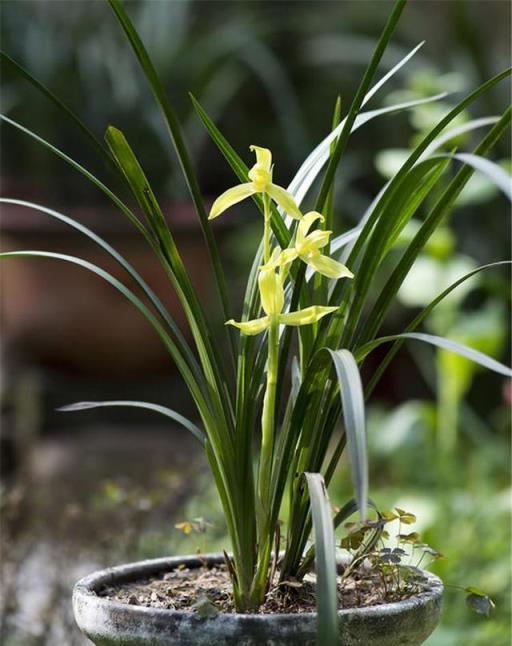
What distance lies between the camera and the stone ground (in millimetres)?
1780

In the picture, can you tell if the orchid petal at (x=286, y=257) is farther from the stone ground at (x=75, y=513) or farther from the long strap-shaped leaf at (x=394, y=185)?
the stone ground at (x=75, y=513)

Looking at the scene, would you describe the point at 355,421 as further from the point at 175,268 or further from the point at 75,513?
the point at 75,513

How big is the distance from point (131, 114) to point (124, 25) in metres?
2.50

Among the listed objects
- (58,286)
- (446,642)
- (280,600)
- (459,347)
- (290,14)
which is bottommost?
(446,642)

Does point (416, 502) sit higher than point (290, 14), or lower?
lower

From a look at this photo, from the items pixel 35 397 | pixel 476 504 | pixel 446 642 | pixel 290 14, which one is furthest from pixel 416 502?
pixel 290 14

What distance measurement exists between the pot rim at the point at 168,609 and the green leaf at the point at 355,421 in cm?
18

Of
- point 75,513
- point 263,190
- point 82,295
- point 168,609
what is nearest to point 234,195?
point 263,190

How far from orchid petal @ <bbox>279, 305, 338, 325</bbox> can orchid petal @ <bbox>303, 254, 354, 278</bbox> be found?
0.11 feet

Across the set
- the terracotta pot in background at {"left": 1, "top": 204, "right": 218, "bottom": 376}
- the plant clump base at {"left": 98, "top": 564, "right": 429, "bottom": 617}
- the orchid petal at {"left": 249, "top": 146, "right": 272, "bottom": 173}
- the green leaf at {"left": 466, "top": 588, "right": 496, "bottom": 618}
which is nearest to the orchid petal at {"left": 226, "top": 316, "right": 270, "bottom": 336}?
the orchid petal at {"left": 249, "top": 146, "right": 272, "bottom": 173}

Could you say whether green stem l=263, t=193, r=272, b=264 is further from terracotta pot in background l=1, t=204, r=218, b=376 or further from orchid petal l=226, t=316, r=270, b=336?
terracotta pot in background l=1, t=204, r=218, b=376

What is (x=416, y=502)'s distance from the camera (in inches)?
93.0

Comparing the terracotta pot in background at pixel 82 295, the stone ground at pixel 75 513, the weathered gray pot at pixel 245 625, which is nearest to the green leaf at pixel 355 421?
the weathered gray pot at pixel 245 625

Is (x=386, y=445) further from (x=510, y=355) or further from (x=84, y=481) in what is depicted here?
(x=510, y=355)
